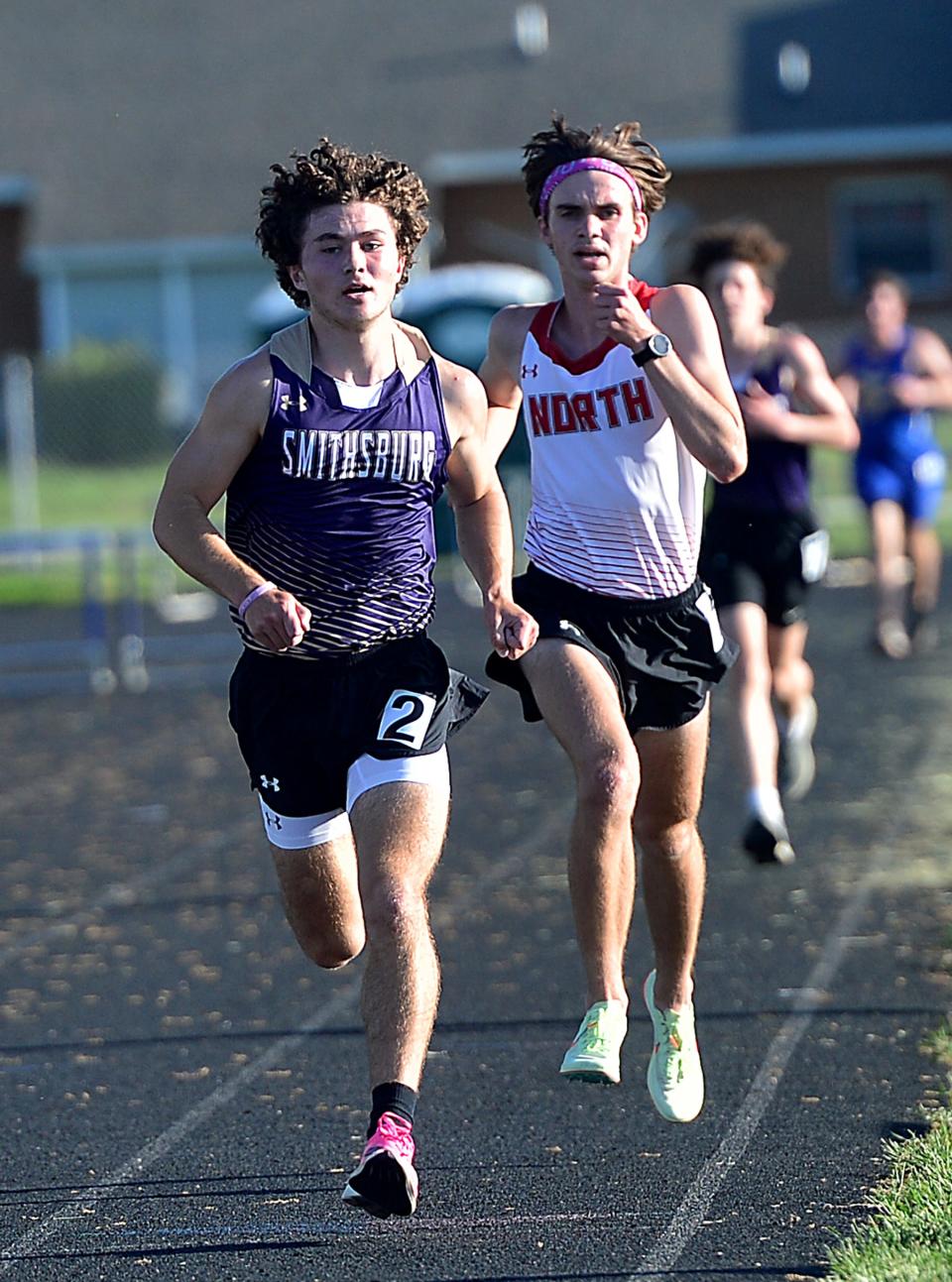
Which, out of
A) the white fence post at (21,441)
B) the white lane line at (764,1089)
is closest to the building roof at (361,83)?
the white fence post at (21,441)

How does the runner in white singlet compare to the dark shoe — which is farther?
the dark shoe

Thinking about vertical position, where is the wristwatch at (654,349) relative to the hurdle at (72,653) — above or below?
above

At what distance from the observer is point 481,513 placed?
5.26 meters

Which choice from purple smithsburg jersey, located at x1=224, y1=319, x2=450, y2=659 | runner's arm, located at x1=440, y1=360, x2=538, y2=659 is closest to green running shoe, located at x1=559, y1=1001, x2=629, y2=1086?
runner's arm, located at x1=440, y1=360, x2=538, y2=659

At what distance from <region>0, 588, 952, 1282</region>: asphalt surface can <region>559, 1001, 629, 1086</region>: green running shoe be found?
0.25 m

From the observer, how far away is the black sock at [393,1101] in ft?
14.5

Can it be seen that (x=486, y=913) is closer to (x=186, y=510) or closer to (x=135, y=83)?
(x=186, y=510)

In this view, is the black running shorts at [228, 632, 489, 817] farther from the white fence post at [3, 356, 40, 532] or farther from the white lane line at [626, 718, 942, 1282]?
the white fence post at [3, 356, 40, 532]

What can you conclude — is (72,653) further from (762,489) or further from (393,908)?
(393,908)

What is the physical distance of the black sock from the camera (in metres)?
4.41

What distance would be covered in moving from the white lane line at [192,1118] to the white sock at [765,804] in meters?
1.23

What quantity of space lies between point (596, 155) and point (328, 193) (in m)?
0.82

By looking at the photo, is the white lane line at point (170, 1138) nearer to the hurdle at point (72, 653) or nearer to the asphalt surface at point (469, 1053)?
the asphalt surface at point (469, 1053)

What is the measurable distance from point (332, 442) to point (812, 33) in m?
31.8
